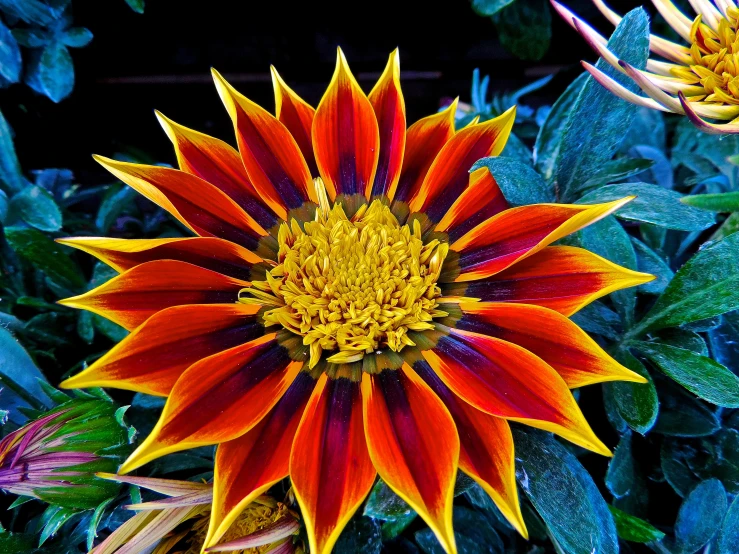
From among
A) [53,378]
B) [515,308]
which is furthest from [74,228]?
[515,308]

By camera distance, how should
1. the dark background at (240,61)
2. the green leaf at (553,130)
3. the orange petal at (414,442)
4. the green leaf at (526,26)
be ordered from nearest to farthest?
1. the orange petal at (414,442)
2. the green leaf at (553,130)
3. the green leaf at (526,26)
4. the dark background at (240,61)

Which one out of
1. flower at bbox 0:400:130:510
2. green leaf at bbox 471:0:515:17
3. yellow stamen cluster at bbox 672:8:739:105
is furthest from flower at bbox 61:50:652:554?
green leaf at bbox 471:0:515:17

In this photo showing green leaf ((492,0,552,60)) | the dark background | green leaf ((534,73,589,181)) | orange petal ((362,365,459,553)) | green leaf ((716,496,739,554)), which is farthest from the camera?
the dark background

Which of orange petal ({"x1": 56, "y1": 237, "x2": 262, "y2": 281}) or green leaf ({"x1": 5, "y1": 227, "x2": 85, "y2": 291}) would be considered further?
green leaf ({"x1": 5, "y1": 227, "x2": 85, "y2": 291})

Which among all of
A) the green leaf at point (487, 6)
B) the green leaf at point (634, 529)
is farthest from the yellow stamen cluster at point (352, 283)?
the green leaf at point (487, 6)

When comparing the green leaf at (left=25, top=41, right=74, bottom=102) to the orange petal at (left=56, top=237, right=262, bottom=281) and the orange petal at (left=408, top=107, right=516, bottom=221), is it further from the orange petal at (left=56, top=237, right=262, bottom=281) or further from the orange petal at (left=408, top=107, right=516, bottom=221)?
the orange petal at (left=408, top=107, right=516, bottom=221)

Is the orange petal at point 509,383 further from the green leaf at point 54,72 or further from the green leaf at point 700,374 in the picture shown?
the green leaf at point 54,72
